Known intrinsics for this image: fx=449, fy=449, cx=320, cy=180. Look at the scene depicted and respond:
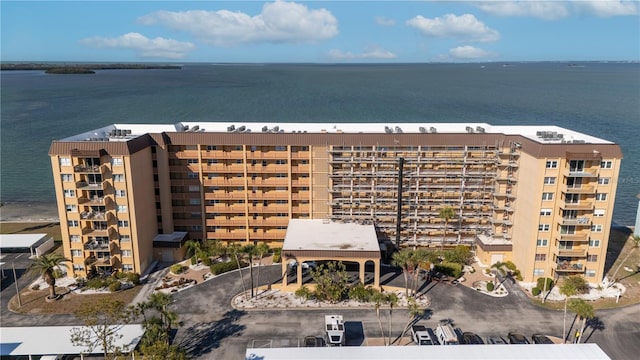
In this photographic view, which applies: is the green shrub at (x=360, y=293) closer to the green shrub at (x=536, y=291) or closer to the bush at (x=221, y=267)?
the bush at (x=221, y=267)

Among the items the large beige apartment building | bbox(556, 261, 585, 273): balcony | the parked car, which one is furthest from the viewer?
bbox(556, 261, 585, 273): balcony

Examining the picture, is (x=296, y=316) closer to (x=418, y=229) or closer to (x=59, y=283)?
(x=418, y=229)

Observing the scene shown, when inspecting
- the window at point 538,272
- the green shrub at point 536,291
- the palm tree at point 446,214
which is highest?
the palm tree at point 446,214

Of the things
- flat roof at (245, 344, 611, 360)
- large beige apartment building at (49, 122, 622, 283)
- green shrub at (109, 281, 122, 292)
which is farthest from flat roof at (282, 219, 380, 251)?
green shrub at (109, 281, 122, 292)

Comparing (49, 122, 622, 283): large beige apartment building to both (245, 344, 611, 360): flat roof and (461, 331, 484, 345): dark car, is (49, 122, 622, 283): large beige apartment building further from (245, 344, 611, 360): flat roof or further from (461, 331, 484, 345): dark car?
(245, 344, 611, 360): flat roof

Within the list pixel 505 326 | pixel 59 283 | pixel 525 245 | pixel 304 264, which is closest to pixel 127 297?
pixel 59 283

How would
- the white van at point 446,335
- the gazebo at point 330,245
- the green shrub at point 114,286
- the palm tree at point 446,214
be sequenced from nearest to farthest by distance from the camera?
the white van at point 446,335 → the green shrub at point 114,286 → the gazebo at point 330,245 → the palm tree at point 446,214

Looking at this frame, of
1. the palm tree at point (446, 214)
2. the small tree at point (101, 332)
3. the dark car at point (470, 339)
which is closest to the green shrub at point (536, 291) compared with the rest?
the dark car at point (470, 339)
